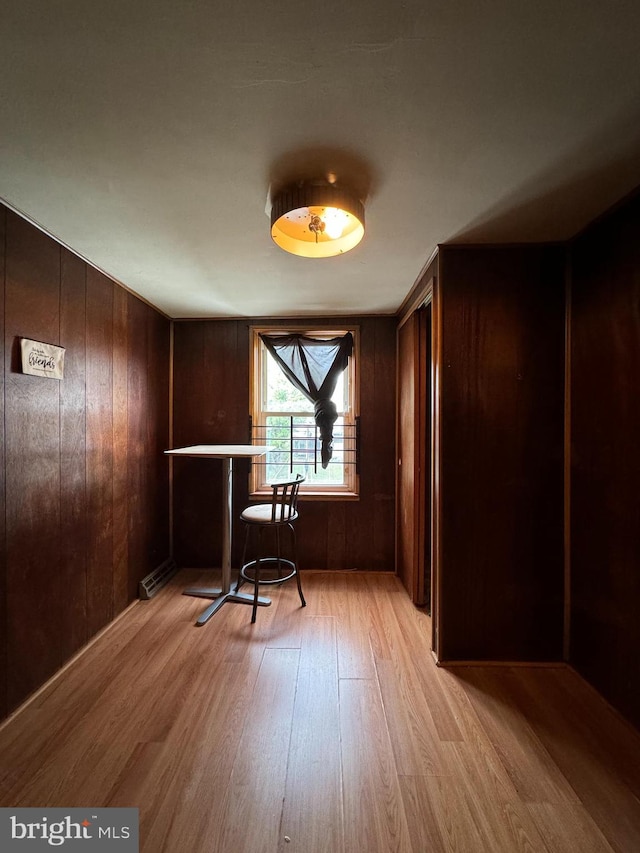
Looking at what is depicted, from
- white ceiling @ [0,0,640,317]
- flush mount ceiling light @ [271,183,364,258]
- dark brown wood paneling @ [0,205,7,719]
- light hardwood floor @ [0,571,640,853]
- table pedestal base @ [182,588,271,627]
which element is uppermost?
white ceiling @ [0,0,640,317]

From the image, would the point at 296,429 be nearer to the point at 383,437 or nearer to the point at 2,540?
the point at 383,437

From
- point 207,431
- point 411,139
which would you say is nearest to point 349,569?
point 207,431

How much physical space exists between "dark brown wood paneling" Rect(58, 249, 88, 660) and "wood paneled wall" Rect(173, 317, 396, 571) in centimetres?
115

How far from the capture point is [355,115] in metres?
1.11

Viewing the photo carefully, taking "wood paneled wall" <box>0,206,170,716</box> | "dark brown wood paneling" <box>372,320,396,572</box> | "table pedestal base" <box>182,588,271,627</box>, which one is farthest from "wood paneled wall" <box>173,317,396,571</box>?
"table pedestal base" <box>182,588,271,627</box>

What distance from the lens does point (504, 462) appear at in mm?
1958

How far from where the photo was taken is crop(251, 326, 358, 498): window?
3.26 m

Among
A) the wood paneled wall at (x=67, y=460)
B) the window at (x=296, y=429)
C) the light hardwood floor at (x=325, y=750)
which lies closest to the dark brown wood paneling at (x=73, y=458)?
the wood paneled wall at (x=67, y=460)

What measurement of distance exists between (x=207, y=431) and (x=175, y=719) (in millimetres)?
2113

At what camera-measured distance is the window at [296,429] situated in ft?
10.7

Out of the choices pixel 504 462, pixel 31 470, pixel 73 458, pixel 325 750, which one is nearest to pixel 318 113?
pixel 504 462

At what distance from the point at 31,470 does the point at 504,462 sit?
2.36 metres

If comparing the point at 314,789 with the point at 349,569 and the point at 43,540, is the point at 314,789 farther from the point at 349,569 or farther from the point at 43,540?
the point at 349,569

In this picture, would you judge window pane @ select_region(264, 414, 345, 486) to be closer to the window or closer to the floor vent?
the window
